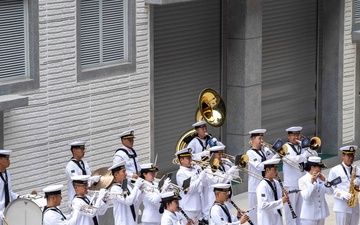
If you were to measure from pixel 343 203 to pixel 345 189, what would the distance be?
0.86ft

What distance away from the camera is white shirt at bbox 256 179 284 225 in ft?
70.3

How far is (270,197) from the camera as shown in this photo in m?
21.6

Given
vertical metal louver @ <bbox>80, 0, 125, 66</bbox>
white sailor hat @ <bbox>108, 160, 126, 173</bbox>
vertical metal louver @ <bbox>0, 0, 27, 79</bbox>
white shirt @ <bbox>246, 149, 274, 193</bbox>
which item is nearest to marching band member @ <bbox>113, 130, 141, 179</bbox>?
white sailor hat @ <bbox>108, 160, 126, 173</bbox>

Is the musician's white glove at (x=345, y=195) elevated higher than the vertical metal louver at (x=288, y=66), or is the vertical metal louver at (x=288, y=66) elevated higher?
the vertical metal louver at (x=288, y=66)

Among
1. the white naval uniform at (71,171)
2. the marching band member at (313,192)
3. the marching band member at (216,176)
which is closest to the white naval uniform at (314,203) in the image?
the marching band member at (313,192)

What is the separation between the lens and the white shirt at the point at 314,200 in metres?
22.3

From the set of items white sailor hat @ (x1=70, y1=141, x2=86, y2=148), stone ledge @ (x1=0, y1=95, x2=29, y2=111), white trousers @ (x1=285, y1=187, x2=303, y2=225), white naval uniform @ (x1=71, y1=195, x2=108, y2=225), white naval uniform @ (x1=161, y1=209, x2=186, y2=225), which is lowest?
white trousers @ (x1=285, y1=187, x2=303, y2=225)

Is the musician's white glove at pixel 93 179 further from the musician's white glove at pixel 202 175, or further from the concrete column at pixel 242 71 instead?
the concrete column at pixel 242 71

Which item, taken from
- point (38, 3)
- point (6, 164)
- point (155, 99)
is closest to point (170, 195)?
point (6, 164)

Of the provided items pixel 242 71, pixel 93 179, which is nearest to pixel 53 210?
pixel 93 179

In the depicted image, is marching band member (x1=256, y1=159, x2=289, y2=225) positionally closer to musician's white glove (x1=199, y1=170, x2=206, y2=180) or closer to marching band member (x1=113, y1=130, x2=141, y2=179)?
musician's white glove (x1=199, y1=170, x2=206, y2=180)

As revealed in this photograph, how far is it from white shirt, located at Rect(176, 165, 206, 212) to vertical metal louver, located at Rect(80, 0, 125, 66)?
2.78 meters

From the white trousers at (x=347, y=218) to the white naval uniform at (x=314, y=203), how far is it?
0.23 meters

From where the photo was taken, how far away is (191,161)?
22.8 meters
